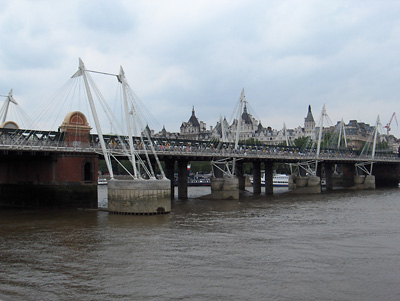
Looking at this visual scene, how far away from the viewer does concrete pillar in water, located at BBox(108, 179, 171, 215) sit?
145ft

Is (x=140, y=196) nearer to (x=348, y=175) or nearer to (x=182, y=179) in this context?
(x=182, y=179)

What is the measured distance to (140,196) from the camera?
1748 inches

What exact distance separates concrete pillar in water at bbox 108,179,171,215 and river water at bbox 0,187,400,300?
5.11ft

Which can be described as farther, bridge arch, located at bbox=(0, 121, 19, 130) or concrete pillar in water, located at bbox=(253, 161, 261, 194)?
concrete pillar in water, located at bbox=(253, 161, 261, 194)

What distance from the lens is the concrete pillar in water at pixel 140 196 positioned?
44.3m

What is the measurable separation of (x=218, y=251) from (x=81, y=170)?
31.1 metres

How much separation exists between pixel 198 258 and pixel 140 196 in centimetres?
1927

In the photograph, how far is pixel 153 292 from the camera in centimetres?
1983

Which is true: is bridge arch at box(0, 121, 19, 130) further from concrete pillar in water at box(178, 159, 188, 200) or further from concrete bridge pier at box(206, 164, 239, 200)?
concrete bridge pier at box(206, 164, 239, 200)

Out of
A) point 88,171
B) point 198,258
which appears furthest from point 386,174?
point 198,258

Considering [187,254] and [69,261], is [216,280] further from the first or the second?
[69,261]

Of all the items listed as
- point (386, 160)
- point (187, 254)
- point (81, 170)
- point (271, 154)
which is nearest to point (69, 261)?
point (187, 254)

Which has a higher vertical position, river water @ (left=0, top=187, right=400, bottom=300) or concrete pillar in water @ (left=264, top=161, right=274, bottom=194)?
concrete pillar in water @ (left=264, top=161, right=274, bottom=194)

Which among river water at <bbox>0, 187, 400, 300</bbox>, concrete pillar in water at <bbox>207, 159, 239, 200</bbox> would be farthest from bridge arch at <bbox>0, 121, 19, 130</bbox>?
concrete pillar in water at <bbox>207, 159, 239, 200</bbox>
